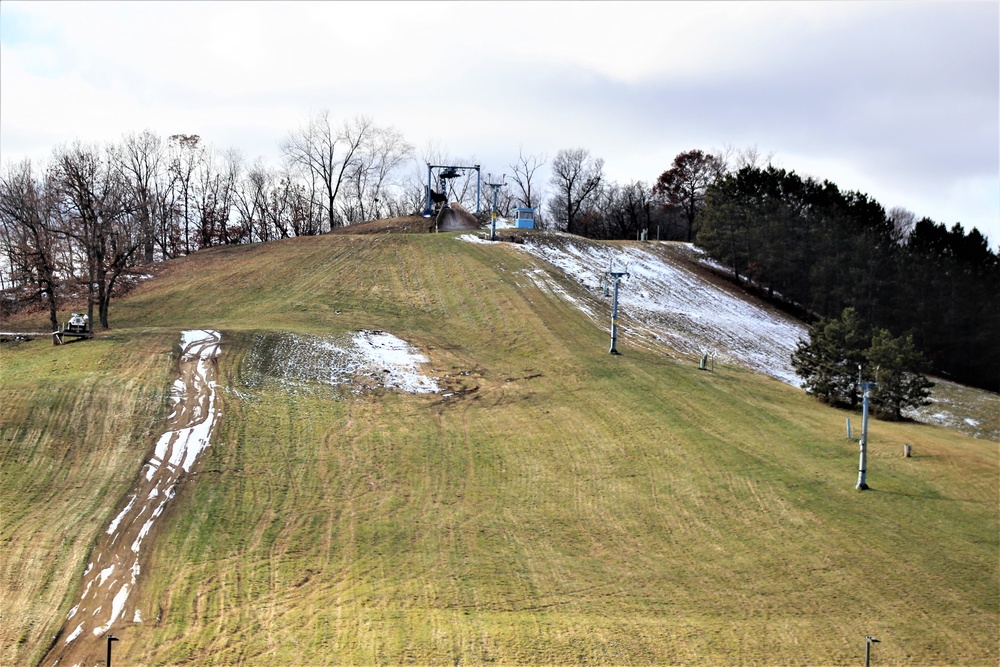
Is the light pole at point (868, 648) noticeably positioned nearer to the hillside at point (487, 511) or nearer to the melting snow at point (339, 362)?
the hillside at point (487, 511)

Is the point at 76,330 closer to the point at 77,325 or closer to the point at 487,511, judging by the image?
the point at 77,325

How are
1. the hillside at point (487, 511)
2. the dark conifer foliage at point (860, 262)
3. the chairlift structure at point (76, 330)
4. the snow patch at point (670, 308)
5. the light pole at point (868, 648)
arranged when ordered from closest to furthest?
the light pole at point (868, 648) → the hillside at point (487, 511) → the chairlift structure at point (76, 330) → the snow patch at point (670, 308) → the dark conifer foliage at point (860, 262)

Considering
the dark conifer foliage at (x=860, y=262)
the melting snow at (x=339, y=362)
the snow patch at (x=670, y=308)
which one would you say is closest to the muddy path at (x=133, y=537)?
the melting snow at (x=339, y=362)

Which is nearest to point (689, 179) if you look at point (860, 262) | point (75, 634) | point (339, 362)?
point (860, 262)

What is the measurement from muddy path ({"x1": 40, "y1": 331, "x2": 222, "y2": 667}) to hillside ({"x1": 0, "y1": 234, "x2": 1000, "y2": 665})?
223 mm

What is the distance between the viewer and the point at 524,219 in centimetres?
6081

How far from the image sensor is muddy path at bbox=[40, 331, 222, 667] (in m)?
15.6

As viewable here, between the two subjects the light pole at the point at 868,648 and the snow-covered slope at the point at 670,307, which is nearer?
the light pole at the point at 868,648

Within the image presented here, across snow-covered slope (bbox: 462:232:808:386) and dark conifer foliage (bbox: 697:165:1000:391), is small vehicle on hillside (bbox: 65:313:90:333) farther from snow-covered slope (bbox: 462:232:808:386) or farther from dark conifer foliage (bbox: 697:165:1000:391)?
dark conifer foliage (bbox: 697:165:1000:391)

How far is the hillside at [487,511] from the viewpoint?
54.3 ft

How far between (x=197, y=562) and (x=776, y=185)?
55.5 meters

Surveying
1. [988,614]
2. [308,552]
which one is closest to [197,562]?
[308,552]

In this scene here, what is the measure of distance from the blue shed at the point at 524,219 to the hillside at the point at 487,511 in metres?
22.5

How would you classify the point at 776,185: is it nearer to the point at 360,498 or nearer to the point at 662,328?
the point at 662,328
